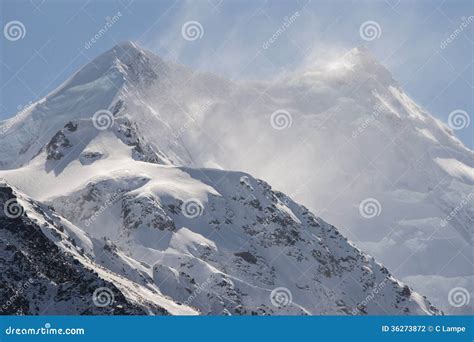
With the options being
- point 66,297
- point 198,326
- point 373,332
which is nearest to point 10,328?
point 198,326

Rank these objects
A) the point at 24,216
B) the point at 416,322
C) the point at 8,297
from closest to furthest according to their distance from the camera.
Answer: the point at 416,322, the point at 8,297, the point at 24,216

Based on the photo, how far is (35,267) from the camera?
483 feet

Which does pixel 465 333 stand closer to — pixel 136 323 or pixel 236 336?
pixel 236 336

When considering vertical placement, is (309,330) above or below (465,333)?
below

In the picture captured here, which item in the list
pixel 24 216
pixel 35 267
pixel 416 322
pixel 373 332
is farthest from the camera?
pixel 24 216

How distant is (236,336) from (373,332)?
10.6 meters

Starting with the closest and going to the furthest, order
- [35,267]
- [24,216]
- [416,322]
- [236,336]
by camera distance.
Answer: [236,336] < [416,322] < [35,267] < [24,216]

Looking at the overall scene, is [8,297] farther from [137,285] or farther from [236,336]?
[236,336]

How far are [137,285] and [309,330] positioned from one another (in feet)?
452

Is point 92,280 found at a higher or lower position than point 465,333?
lower

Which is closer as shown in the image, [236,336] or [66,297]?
[236,336]

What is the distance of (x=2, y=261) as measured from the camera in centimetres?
14525

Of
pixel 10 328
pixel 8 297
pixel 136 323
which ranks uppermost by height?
pixel 136 323

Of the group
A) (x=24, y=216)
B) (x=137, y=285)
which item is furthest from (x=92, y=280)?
(x=137, y=285)
